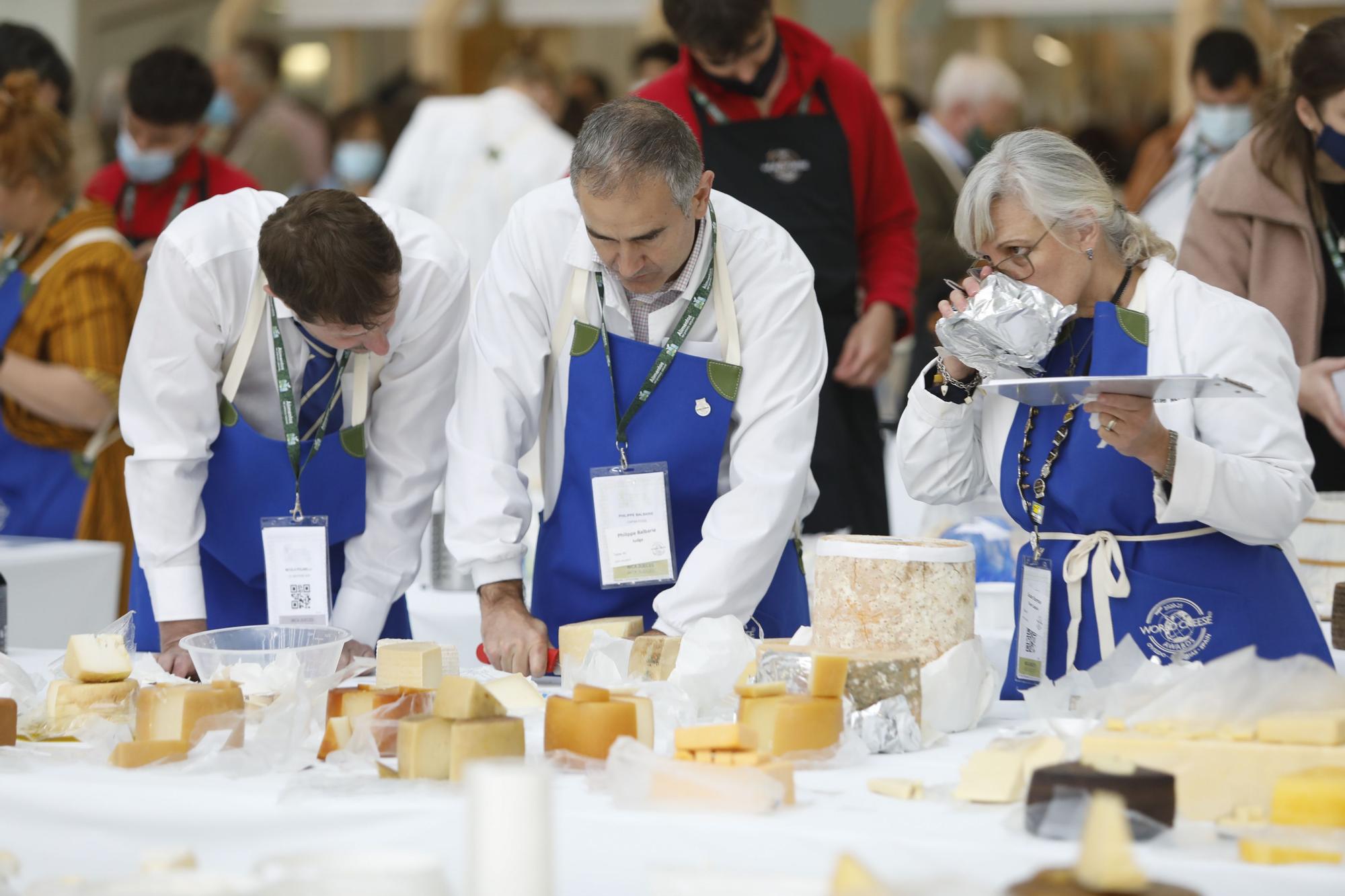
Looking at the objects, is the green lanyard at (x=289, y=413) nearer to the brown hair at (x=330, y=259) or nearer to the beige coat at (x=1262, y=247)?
the brown hair at (x=330, y=259)

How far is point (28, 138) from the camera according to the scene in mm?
3465

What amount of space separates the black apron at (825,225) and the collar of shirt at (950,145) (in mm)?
2304

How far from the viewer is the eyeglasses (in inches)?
89.1

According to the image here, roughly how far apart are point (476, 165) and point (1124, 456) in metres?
3.71

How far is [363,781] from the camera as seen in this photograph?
5.21 feet

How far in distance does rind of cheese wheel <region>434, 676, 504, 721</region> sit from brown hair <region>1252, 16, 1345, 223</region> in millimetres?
2069

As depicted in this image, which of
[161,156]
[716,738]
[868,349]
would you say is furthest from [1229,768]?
[161,156]

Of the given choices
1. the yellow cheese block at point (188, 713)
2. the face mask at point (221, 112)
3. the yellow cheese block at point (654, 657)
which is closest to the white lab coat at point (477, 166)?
the face mask at point (221, 112)

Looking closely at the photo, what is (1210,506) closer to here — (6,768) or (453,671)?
(453,671)

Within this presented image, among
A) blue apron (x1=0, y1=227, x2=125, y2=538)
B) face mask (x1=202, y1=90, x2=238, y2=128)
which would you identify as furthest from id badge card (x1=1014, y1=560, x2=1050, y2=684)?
face mask (x1=202, y1=90, x2=238, y2=128)

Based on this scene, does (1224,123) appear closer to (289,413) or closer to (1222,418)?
(1222,418)

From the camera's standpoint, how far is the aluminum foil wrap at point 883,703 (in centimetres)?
176

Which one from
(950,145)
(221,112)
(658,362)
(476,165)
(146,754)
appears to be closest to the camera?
(146,754)

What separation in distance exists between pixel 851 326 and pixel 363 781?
2236 mm
